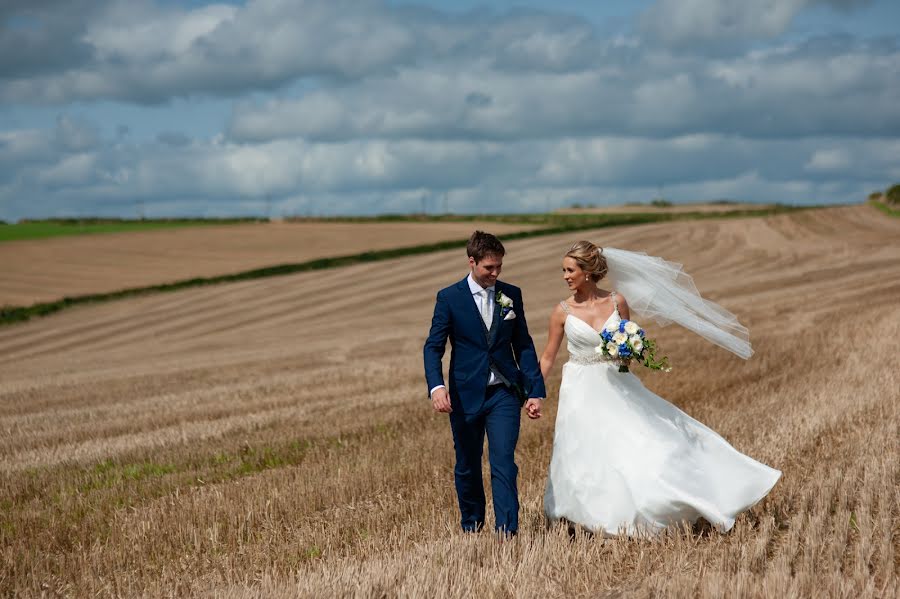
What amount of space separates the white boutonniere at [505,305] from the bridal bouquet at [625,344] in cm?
69

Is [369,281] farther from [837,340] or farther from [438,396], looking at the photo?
[438,396]

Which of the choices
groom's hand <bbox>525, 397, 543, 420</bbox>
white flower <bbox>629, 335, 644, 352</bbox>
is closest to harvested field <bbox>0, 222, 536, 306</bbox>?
groom's hand <bbox>525, 397, 543, 420</bbox>

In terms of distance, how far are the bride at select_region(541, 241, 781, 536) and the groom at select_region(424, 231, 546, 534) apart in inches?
13.5

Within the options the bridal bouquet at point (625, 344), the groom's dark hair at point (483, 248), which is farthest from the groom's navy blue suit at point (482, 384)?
the bridal bouquet at point (625, 344)

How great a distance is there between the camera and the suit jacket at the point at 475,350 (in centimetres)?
681

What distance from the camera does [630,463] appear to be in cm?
677

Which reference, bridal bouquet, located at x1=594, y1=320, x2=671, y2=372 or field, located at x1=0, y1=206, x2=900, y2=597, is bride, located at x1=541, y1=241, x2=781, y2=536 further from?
field, located at x1=0, y1=206, x2=900, y2=597

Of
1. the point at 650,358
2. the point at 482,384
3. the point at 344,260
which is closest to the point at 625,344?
the point at 650,358

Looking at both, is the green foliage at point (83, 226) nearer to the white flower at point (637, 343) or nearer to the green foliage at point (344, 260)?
the green foliage at point (344, 260)

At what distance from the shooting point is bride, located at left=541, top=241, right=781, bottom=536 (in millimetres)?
6617

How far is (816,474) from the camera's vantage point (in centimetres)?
797

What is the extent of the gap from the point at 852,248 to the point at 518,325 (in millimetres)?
34281

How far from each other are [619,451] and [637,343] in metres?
0.75

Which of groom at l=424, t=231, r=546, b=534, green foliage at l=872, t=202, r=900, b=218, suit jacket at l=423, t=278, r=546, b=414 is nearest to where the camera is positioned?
groom at l=424, t=231, r=546, b=534
